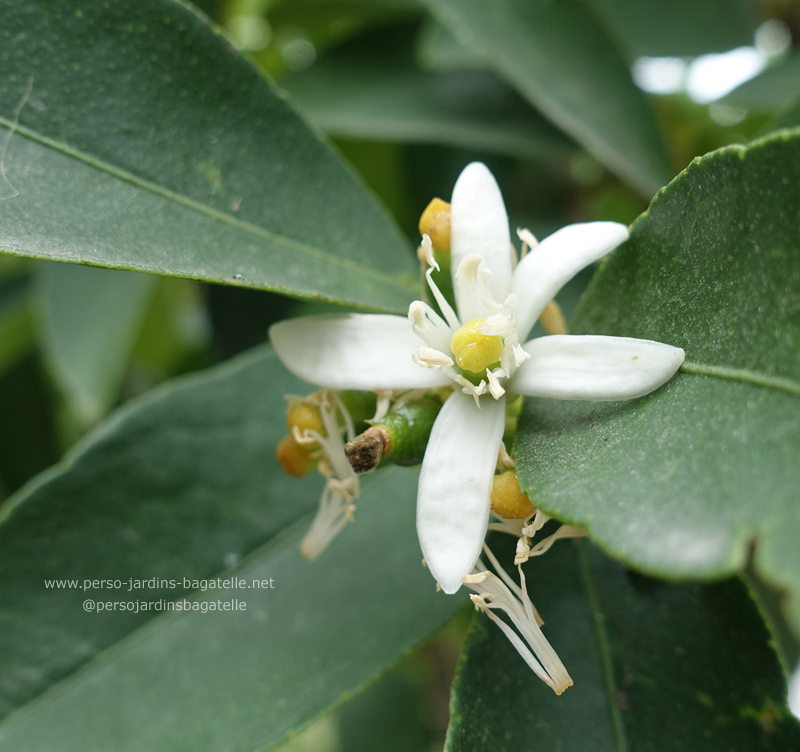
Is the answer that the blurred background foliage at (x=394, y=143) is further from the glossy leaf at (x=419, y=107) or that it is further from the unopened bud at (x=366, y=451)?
the unopened bud at (x=366, y=451)

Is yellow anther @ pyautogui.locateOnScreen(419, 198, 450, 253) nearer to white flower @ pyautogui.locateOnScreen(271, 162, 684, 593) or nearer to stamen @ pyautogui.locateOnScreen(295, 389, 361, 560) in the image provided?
white flower @ pyautogui.locateOnScreen(271, 162, 684, 593)

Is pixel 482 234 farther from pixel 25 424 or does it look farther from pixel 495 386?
pixel 25 424

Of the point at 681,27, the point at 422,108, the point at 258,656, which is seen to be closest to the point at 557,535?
the point at 258,656

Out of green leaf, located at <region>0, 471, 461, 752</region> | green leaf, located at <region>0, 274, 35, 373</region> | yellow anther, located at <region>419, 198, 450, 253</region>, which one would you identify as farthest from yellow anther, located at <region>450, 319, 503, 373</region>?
green leaf, located at <region>0, 274, 35, 373</region>

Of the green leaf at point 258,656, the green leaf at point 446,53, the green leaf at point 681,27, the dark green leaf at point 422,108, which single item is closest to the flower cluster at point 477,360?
the green leaf at point 258,656

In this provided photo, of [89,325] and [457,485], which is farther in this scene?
[89,325]
